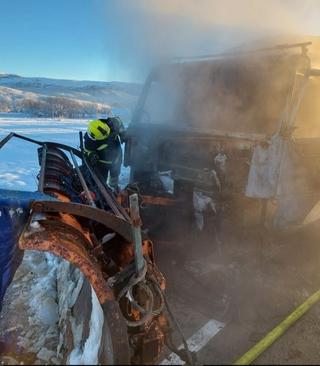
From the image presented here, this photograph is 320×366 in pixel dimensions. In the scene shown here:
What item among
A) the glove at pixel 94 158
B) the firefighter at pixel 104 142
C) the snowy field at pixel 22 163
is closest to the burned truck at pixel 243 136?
the firefighter at pixel 104 142

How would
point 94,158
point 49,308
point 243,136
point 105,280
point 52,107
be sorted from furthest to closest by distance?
1. point 52,107
2. point 94,158
3. point 243,136
4. point 49,308
5. point 105,280

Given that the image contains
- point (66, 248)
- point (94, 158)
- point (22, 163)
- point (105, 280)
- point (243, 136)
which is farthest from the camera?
point (22, 163)

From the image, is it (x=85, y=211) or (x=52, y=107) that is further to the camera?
(x=52, y=107)

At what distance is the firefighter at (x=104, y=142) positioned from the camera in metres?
5.40

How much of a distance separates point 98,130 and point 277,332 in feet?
11.8

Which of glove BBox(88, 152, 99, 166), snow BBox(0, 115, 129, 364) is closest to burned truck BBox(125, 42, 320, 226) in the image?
glove BBox(88, 152, 99, 166)

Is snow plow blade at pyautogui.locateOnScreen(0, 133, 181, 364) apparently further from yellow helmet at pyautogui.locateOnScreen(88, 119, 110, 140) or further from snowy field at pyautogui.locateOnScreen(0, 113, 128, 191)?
snowy field at pyautogui.locateOnScreen(0, 113, 128, 191)

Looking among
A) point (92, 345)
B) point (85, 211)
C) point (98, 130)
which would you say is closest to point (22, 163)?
point (98, 130)

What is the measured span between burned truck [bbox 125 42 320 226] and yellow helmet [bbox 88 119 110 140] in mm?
362

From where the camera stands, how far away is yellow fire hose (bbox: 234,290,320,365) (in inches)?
93.4

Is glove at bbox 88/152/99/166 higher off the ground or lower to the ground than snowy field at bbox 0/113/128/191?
higher

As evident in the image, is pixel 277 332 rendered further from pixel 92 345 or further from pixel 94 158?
pixel 94 158

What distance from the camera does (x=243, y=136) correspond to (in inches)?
157

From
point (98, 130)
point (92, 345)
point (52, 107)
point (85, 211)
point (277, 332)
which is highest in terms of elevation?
point (85, 211)
